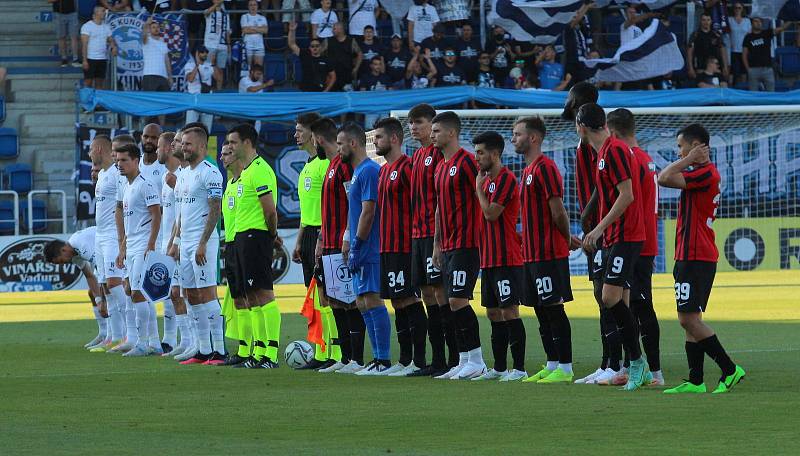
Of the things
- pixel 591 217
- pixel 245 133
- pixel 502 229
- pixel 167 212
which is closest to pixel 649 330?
pixel 591 217

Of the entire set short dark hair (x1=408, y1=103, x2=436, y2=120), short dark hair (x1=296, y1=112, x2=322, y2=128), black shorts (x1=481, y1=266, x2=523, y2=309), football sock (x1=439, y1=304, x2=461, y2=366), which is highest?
short dark hair (x1=296, y1=112, x2=322, y2=128)

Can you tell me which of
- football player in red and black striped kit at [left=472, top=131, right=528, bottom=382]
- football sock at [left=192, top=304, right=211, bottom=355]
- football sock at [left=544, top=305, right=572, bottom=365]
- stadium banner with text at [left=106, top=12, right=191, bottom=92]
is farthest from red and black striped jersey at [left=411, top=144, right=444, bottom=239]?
stadium banner with text at [left=106, top=12, right=191, bottom=92]

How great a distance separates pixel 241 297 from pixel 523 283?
311cm

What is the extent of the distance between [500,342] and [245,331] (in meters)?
3.06

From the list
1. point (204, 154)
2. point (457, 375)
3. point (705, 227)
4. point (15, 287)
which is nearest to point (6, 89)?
point (15, 287)

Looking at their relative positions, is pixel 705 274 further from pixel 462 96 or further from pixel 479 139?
pixel 462 96

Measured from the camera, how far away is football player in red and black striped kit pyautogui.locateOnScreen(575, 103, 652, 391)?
10.2 metres

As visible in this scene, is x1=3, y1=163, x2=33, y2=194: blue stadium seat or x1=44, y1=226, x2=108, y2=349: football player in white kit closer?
x1=44, y1=226, x2=108, y2=349: football player in white kit

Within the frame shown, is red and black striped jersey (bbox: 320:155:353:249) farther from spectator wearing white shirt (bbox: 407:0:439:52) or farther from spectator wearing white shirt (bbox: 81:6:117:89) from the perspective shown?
spectator wearing white shirt (bbox: 407:0:439:52)

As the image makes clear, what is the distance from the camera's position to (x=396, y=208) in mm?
12125

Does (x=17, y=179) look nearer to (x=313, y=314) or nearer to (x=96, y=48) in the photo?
(x=96, y=48)

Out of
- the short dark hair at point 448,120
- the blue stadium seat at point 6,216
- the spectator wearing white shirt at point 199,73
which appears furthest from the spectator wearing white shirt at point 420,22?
the short dark hair at point 448,120

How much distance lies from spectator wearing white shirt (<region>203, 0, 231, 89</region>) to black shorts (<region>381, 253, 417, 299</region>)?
17718mm

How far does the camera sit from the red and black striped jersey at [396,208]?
12.1 meters
